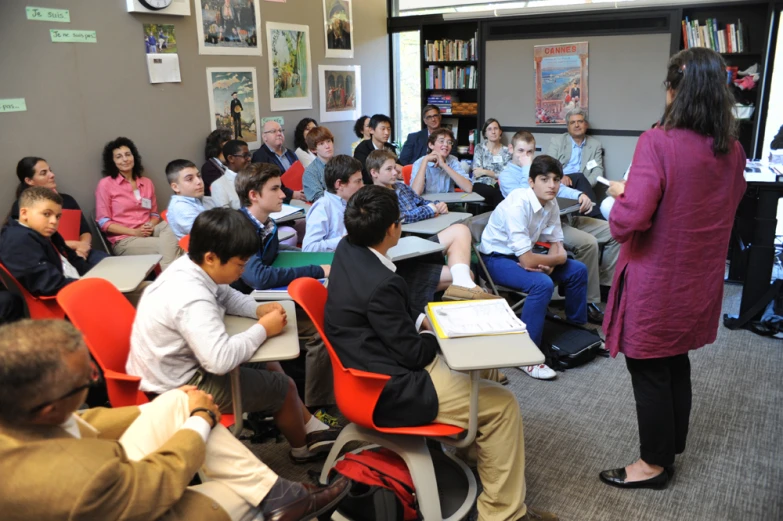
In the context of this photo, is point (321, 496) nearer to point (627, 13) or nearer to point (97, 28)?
point (97, 28)

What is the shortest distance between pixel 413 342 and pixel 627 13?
5.39 metres

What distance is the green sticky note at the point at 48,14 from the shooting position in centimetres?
412

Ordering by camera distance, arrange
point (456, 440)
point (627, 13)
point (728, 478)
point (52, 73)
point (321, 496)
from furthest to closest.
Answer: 1. point (627, 13)
2. point (52, 73)
3. point (728, 478)
4. point (456, 440)
5. point (321, 496)

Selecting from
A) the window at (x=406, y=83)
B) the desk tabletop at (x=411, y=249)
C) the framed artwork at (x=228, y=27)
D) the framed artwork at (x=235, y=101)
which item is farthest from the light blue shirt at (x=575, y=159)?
the desk tabletop at (x=411, y=249)

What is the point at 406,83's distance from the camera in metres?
7.86

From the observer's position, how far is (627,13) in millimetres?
6055

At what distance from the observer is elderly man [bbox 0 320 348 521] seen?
1240mm

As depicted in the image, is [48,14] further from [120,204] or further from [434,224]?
[434,224]

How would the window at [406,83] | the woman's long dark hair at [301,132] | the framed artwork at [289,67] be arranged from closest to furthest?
1. the framed artwork at [289,67]
2. the woman's long dark hair at [301,132]
3. the window at [406,83]

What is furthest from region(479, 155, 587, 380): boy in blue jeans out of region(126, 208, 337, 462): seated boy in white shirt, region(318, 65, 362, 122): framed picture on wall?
region(318, 65, 362, 122): framed picture on wall

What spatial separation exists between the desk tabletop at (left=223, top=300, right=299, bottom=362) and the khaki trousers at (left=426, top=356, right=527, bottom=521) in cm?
50

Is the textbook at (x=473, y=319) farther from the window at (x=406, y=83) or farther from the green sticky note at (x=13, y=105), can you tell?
the window at (x=406, y=83)

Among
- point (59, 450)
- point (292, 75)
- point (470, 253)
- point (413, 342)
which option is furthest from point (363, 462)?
point (292, 75)

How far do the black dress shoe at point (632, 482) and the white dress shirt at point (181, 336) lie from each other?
151 cm
